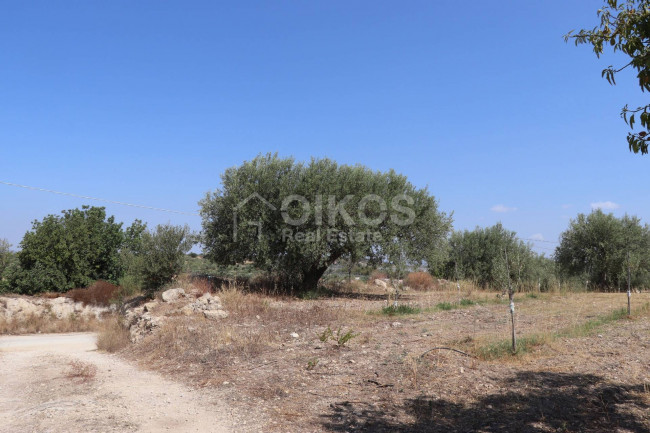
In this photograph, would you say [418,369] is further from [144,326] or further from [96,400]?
[144,326]

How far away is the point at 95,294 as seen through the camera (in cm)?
2077

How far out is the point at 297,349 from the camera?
9.27 m

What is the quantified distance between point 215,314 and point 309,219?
6.56 m

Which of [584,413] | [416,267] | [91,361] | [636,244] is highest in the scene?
[636,244]

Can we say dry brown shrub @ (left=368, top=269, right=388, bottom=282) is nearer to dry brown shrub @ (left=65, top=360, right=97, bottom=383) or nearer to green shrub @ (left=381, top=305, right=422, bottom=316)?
green shrub @ (left=381, top=305, right=422, bottom=316)

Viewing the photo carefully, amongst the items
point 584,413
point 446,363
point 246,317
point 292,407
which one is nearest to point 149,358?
point 246,317

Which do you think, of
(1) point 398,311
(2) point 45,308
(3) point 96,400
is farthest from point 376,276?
(3) point 96,400

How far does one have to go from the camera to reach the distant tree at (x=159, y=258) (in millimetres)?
17453

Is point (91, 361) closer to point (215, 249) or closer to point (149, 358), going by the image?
point (149, 358)

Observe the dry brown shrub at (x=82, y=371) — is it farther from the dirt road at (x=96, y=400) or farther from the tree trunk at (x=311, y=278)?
the tree trunk at (x=311, y=278)

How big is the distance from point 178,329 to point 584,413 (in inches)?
360

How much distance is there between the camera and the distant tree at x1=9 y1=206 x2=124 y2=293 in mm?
21219

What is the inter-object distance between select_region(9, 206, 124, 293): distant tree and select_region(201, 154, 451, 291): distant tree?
304 inches

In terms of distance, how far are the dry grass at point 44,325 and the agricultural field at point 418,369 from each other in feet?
25.3
